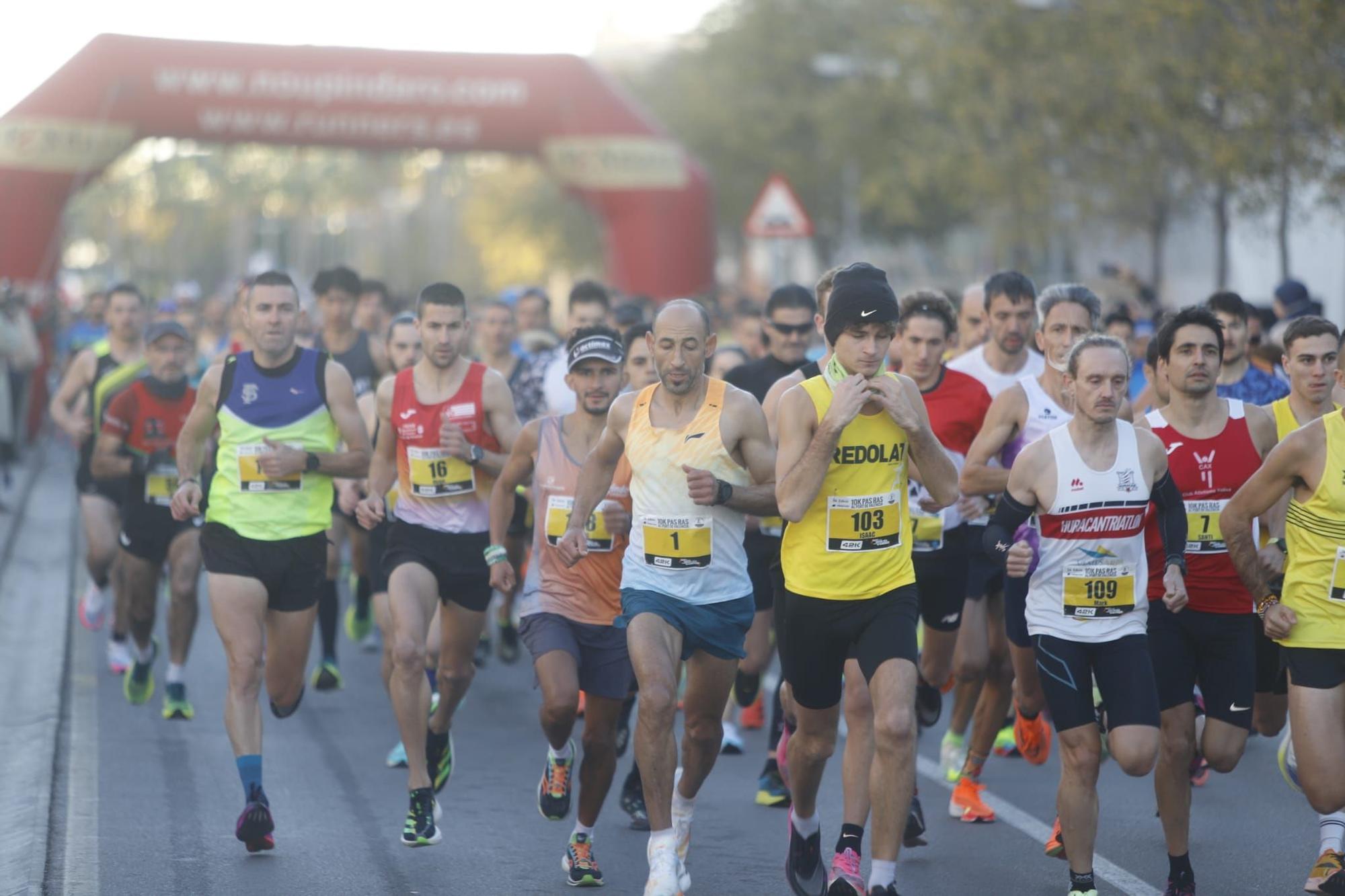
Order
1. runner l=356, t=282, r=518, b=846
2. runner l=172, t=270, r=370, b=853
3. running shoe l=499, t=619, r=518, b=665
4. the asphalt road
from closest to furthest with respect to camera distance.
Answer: the asphalt road → runner l=172, t=270, r=370, b=853 → runner l=356, t=282, r=518, b=846 → running shoe l=499, t=619, r=518, b=665

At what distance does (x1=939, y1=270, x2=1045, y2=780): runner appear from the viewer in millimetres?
8516

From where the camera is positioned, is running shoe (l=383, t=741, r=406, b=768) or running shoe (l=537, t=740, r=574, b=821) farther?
running shoe (l=383, t=741, r=406, b=768)

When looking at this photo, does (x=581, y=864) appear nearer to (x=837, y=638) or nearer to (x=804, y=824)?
(x=804, y=824)

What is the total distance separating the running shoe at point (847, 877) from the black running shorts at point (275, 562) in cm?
265

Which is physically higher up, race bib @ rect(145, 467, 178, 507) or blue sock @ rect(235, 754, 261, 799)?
race bib @ rect(145, 467, 178, 507)

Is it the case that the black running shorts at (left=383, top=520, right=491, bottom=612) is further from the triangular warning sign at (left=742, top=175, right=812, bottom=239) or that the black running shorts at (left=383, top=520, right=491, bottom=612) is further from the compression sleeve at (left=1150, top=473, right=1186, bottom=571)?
the triangular warning sign at (left=742, top=175, right=812, bottom=239)

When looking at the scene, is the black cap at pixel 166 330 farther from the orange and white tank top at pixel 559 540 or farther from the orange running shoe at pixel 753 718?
the orange running shoe at pixel 753 718

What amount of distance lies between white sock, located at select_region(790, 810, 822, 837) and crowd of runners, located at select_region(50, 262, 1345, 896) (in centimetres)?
2

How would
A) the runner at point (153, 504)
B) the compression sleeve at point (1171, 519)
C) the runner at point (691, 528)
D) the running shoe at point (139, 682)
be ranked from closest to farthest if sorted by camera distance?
the compression sleeve at point (1171, 519) → the runner at point (691, 528) → the runner at point (153, 504) → the running shoe at point (139, 682)

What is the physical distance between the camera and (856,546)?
6.42 metres

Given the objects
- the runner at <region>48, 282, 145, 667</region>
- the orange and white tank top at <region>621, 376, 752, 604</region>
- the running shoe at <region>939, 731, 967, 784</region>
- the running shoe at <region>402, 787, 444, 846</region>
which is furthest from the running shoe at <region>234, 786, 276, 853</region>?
the runner at <region>48, 282, 145, 667</region>

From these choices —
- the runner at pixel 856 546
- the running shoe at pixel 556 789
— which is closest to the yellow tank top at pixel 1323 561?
the runner at pixel 856 546

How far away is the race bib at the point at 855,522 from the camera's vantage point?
6.41 m

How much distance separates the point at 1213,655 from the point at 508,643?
639 cm
